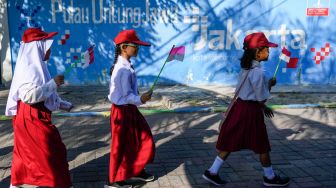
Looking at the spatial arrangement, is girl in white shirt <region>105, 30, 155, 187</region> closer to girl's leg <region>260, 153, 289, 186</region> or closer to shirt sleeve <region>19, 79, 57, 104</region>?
shirt sleeve <region>19, 79, 57, 104</region>

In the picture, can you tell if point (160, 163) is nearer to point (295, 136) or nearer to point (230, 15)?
point (295, 136)

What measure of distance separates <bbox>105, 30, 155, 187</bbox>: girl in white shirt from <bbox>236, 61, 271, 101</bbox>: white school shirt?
1083 millimetres

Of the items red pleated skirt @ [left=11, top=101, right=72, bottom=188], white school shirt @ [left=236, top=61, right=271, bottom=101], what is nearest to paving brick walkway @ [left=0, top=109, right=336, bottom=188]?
red pleated skirt @ [left=11, top=101, right=72, bottom=188]

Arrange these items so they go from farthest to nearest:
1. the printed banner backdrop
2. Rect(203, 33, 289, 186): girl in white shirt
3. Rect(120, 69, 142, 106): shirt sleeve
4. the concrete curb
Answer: the printed banner backdrop
the concrete curb
Rect(203, 33, 289, 186): girl in white shirt
Rect(120, 69, 142, 106): shirt sleeve

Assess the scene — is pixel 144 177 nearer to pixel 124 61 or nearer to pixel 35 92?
pixel 124 61

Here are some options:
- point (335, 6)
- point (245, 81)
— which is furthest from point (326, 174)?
point (335, 6)

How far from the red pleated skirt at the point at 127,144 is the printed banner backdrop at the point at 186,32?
6.29 meters

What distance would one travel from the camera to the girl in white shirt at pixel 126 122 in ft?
12.4

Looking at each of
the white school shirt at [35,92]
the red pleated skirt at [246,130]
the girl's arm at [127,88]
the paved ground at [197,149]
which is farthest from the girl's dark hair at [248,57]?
the white school shirt at [35,92]

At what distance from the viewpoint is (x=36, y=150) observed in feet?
11.3

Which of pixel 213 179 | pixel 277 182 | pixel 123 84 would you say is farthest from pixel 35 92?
pixel 277 182

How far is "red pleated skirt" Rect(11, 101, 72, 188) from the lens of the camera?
3.44 m

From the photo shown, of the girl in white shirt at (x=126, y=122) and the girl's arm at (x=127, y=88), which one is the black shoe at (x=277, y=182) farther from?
the girl's arm at (x=127, y=88)

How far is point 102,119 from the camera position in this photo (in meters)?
6.94
